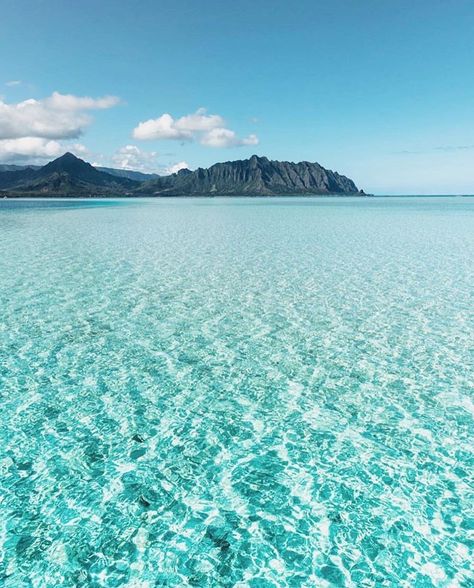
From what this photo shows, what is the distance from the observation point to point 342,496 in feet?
27.0

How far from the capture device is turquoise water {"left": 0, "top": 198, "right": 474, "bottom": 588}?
6926 millimetres

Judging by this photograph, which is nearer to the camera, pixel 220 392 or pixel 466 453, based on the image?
pixel 466 453

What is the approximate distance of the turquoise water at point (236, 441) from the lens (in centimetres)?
693

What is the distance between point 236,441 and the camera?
32.6 feet

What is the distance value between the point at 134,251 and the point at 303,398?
1176 inches

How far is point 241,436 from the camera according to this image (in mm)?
10125

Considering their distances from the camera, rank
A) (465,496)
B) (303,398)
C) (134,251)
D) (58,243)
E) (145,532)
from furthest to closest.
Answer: (58,243)
(134,251)
(303,398)
(465,496)
(145,532)

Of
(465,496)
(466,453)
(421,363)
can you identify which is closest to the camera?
(465,496)

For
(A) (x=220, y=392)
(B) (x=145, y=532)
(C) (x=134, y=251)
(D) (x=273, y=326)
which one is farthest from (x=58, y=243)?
(B) (x=145, y=532)

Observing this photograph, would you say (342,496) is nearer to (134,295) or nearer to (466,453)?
(466,453)

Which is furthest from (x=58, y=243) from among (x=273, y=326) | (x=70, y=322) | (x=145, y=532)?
(x=145, y=532)

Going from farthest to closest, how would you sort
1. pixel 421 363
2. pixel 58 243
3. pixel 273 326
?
pixel 58 243
pixel 273 326
pixel 421 363

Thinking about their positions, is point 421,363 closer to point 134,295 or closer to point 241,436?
point 241,436

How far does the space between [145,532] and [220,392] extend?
512 cm
